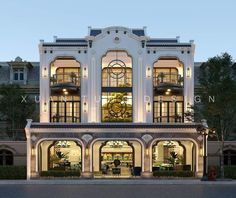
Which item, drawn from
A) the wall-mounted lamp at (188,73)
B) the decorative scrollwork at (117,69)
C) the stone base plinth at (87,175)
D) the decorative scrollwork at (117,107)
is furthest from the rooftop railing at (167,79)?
the stone base plinth at (87,175)

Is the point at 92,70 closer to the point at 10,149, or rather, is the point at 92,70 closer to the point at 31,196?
the point at 10,149

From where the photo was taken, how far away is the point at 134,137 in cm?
4072

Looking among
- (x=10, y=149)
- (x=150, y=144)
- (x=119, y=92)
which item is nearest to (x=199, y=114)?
(x=150, y=144)

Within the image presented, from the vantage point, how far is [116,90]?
148 feet

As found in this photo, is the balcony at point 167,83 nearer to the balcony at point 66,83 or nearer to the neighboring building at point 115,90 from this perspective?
the neighboring building at point 115,90

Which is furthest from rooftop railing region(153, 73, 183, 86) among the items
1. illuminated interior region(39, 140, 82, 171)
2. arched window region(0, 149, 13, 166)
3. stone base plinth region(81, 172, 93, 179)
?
arched window region(0, 149, 13, 166)

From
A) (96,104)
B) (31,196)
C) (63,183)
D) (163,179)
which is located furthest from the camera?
(96,104)

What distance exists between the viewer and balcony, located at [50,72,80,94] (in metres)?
44.8

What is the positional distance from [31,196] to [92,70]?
70.2 feet

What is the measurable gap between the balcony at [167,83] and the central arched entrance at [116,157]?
544 cm

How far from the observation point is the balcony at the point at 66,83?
4478 cm

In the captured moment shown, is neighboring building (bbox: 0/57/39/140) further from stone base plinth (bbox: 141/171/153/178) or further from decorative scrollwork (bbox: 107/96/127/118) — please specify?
stone base plinth (bbox: 141/171/153/178)

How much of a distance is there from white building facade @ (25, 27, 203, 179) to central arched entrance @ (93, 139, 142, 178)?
0.09 meters

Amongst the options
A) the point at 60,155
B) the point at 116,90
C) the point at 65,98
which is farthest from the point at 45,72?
the point at 60,155
